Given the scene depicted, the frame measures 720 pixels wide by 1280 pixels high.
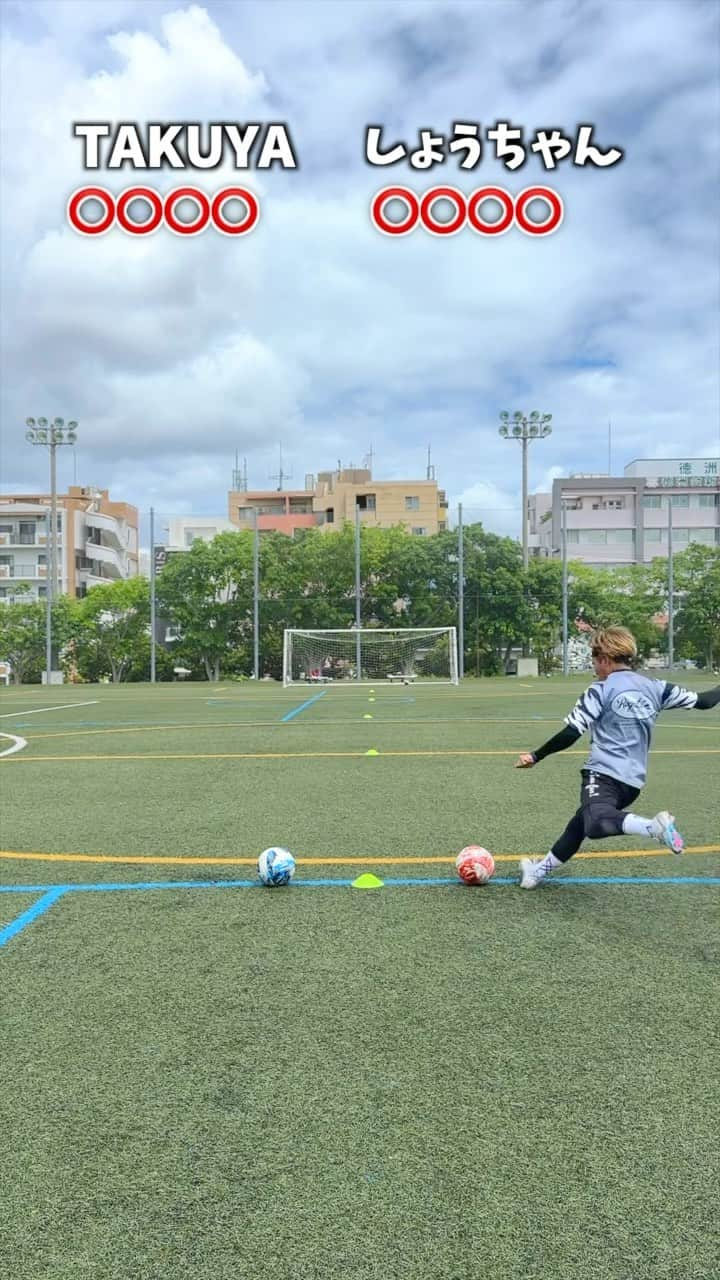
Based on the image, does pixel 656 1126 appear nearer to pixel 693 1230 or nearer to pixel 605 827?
pixel 693 1230

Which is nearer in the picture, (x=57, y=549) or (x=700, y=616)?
(x=700, y=616)

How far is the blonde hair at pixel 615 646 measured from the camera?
5.66 meters

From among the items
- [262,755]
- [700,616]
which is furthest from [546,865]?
[700,616]

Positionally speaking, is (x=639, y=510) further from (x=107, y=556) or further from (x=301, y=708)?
(x=301, y=708)

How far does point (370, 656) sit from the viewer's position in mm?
43812

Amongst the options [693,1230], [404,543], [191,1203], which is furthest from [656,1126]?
[404,543]

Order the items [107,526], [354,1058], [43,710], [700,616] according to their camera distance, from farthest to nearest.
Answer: [107,526]
[700,616]
[43,710]
[354,1058]

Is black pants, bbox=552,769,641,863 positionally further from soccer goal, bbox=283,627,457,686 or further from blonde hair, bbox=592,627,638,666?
soccer goal, bbox=283,627,457,686

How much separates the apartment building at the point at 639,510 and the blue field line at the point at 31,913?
80903mm

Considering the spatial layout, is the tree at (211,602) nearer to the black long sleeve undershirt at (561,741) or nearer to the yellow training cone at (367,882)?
the yellow training cone at (367,882)

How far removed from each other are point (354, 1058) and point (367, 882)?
2430 mm

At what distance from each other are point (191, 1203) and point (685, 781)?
28.4 ft

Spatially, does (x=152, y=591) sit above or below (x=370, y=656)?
above

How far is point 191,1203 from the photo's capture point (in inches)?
100
